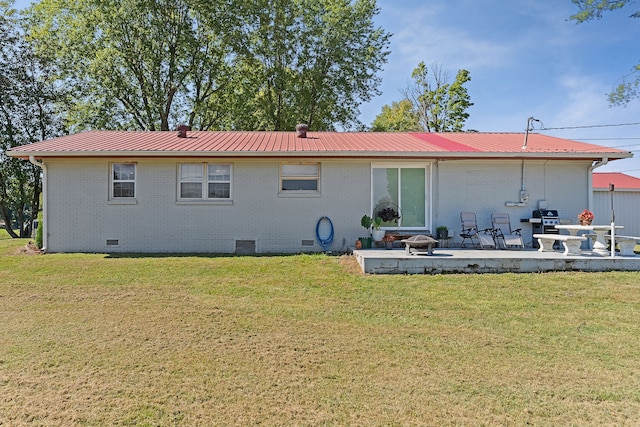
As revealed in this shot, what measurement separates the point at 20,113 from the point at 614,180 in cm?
3029

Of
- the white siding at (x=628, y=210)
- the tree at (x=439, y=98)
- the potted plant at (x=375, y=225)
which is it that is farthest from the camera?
the tree at (x=439, y=98)

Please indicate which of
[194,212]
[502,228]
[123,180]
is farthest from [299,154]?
[502,228]

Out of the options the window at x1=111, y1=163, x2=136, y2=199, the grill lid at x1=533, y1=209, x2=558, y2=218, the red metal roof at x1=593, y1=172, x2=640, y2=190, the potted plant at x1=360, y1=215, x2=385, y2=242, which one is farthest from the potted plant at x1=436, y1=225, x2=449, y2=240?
the red metal roof at x1=593, y1=172, x2=640, y2=190

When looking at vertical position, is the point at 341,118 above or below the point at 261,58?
below

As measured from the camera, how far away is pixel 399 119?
101 feet

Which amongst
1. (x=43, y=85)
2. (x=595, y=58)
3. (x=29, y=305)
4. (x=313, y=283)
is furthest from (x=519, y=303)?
(x=43, y=85)

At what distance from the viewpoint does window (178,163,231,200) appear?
10000mm

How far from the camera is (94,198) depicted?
32.3 feet

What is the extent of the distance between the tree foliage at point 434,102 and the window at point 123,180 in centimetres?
2184

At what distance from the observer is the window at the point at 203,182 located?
10000mm

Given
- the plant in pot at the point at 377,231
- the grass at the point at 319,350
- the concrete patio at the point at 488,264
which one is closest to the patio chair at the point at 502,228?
the concrete patio at the point at 488,264

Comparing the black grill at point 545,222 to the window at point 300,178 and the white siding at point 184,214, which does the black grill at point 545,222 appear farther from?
the window at point 300,178

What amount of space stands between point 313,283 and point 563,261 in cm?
516

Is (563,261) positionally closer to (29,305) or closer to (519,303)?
(519,303)
